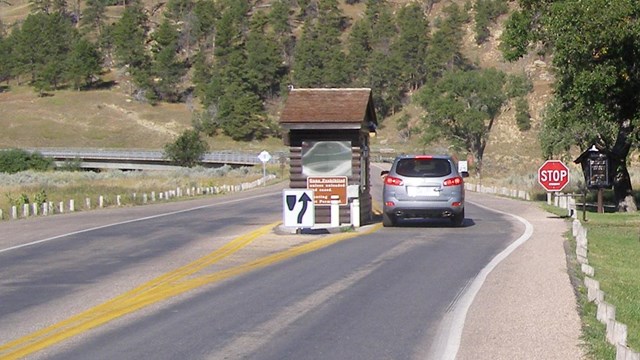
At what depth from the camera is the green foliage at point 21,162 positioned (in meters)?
93.1

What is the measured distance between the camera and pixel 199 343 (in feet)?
32.5

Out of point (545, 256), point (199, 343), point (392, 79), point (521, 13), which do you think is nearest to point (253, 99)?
point (392, 79)

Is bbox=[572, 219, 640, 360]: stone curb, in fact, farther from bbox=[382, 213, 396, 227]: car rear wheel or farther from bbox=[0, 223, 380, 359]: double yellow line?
bbox=[382, 213, 396, 227]: car rear wheel

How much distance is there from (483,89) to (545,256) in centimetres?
6145

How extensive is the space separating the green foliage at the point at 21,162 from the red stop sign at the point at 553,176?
7258cm

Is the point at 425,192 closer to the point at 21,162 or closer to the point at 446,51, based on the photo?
the point at 21,162

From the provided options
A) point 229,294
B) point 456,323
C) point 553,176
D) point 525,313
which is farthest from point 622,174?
point 456,323

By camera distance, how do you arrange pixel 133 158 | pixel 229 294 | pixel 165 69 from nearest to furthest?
pixel 229 294 < pixel 133 158 < pixel 165 69

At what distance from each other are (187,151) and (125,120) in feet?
125

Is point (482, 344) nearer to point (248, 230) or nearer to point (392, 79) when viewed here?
point (248, 230)

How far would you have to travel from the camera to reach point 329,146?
83.9ft

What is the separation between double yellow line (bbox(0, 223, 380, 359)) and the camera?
10.1 m

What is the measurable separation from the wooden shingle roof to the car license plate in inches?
82.2

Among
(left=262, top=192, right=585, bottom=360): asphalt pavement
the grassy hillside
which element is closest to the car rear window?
(left=262, top=192, right=585, bottom=360): asphalt pavement
